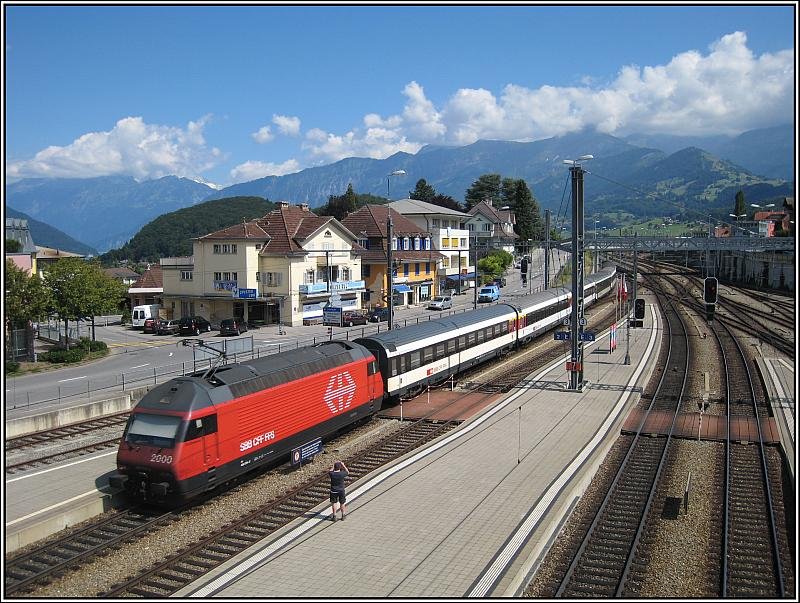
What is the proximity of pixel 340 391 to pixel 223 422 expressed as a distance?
18.5 ft

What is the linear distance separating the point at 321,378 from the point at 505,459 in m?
5.81

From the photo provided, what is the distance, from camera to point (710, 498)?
54.6 ft

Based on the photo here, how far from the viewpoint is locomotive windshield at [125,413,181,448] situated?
14734 millimetres

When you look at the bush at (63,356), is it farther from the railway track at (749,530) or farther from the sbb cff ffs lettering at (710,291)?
the railway track at (749,530)

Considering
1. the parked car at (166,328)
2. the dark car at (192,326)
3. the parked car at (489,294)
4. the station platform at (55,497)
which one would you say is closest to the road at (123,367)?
the parked car at (166,328)

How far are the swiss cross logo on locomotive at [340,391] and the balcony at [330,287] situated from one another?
3093cm

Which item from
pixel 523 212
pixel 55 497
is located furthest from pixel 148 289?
pixel 523 212

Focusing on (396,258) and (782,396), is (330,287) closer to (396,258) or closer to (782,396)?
(396,258)

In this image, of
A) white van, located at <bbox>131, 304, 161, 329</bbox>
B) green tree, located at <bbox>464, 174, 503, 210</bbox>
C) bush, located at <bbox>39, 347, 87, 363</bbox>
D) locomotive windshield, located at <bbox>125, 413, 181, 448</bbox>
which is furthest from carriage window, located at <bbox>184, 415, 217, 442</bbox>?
green tree, located at <bbox>464, 174, 503, 210</bbox>

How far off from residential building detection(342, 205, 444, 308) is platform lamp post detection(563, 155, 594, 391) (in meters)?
33.3

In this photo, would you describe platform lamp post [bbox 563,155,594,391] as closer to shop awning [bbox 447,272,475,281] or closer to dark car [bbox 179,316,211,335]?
dark car [bbox 179,316,211,335]

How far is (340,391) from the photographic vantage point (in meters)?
20.8

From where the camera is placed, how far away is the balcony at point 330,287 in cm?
5197

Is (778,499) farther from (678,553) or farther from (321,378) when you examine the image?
(321,378)
